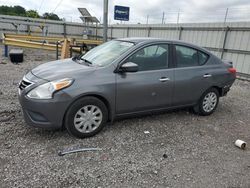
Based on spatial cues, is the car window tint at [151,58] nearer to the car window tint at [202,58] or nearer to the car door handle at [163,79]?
the car door handle at [163,79]

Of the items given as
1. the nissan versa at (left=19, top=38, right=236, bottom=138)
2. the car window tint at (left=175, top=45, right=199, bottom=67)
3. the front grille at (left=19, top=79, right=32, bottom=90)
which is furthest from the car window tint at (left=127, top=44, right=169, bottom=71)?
the front grille at (left=19, top=79, right=32, bottom=90)

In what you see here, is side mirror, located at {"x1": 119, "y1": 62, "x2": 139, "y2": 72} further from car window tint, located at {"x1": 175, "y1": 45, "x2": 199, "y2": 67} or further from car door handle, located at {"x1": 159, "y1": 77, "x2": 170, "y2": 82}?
car window tint, located at {"x1": 175, "y1": 45, "x2": 199, "y2": 67}

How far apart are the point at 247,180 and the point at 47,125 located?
276cm

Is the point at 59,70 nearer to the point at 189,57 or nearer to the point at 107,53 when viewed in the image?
the point at 107,53

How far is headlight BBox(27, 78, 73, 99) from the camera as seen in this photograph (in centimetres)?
300

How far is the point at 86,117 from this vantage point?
3293mm

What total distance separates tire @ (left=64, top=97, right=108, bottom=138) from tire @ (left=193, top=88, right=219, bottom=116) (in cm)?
217

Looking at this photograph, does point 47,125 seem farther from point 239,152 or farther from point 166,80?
point 239,152

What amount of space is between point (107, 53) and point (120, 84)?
77 cm

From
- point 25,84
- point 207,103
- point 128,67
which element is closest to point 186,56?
point 207,103

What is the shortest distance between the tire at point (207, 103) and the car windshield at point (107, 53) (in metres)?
1.96

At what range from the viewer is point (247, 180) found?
2701 mm

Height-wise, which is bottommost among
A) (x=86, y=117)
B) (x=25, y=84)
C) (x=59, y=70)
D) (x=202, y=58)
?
(x=86, y=117)

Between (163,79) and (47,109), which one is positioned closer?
(47,109)
